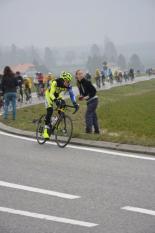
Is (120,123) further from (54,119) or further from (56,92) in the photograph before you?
(56,92)

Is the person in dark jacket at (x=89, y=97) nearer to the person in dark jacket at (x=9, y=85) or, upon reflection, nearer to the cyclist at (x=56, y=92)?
the cyclist at (x=56, y=92)

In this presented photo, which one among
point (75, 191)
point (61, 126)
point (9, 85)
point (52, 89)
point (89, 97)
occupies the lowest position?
point (75, 191)

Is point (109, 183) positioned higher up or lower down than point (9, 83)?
lower down

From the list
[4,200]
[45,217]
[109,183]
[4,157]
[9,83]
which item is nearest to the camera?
[45,217]

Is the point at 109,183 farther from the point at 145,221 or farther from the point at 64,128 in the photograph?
the point at 64,128

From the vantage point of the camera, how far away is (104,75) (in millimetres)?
46156

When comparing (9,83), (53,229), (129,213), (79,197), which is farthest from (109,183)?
(9,83)

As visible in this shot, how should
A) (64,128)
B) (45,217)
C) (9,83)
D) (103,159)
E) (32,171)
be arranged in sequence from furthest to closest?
(9,83) < (64,128) < (103,159) < (32,171) < (45,217)

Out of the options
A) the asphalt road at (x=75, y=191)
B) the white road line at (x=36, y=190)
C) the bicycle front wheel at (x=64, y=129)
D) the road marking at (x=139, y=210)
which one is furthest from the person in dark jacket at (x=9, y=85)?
the road marking at (x=139, y=210)

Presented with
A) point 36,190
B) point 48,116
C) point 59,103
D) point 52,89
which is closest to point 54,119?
point 48,116

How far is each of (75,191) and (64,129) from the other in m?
4.63

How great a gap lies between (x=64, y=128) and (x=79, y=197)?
502cm

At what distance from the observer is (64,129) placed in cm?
1363

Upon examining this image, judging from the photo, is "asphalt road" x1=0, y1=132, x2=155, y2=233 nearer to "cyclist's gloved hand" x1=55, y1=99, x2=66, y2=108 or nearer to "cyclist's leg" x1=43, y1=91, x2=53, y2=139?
"cyclist's leg" x1=43, y1=91, x2=53, y2=139
